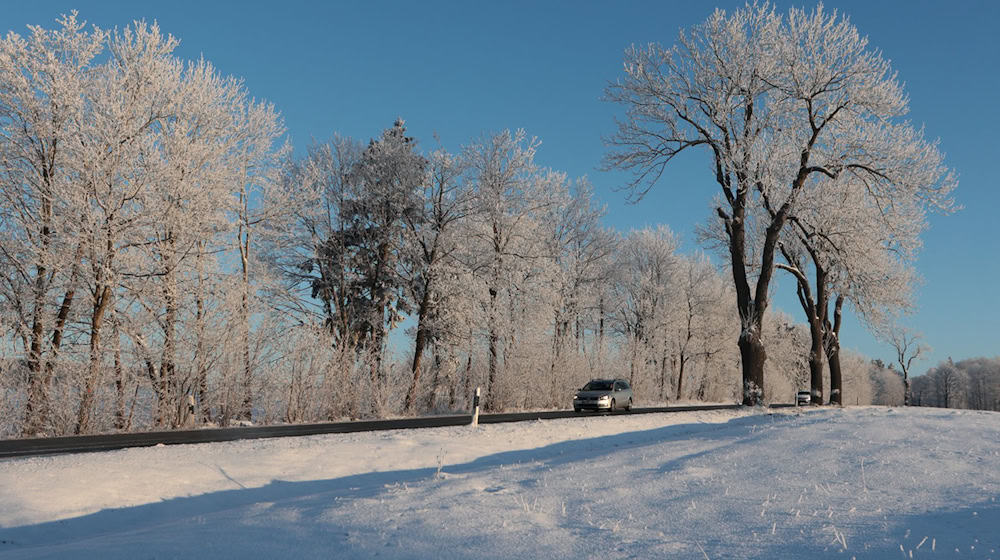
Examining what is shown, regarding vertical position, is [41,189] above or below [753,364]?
above

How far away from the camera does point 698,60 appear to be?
73.5 feet

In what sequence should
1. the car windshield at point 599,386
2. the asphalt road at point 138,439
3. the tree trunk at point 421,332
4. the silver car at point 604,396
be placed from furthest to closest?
the tree trunk at point 421,332 → the car windshield at point 599,386 → the silver car at point 604,396 → the asphalt road at point 138,439

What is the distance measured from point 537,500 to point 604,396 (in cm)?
2029

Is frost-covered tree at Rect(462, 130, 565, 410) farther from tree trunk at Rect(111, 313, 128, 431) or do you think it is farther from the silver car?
tree trunk at Rect(111, 313, 128, 431)

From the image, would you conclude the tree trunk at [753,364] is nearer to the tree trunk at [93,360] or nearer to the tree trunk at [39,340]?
the tree trunk at [93,360]

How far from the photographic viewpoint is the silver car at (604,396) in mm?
25984

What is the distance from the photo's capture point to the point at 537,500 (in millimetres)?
6273

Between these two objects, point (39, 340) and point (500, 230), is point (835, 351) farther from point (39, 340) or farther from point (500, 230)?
point (39, 340)

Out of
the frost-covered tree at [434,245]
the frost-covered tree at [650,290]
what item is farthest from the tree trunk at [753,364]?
the frost-covered tree at [650,290]

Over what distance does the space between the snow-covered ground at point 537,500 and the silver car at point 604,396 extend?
14.3m

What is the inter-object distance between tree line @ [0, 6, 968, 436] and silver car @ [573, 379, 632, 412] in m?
3.62

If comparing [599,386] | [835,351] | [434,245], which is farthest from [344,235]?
[835,351]

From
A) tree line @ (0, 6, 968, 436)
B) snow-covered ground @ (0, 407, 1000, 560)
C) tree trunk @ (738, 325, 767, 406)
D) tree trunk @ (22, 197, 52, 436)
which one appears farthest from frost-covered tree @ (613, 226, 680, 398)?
snow-covered ground @ (0, 407, 1000, 560)

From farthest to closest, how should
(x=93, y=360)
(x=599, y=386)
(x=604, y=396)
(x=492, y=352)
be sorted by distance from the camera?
(x=492, y=352) → (x=599, y=386) → (x=604, y=396) → (x=93, y=360)
